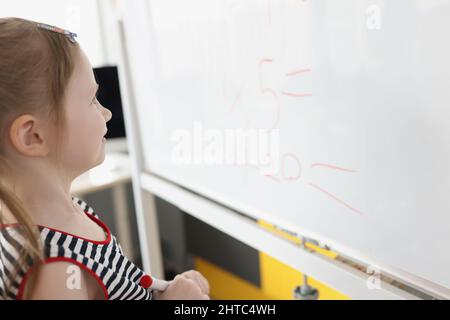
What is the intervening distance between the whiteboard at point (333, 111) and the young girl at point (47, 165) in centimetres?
30

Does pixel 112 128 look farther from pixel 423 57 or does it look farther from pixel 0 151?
pixel 423 57

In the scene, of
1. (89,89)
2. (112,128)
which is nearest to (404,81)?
(89,89)

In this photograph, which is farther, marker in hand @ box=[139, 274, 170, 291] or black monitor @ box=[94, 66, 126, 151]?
black monitor @ box=[94, 66, 126, 151]

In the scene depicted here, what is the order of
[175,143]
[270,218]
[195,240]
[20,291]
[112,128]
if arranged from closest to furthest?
[20,291], [270,218], [175,143], [112,128], [195,240]

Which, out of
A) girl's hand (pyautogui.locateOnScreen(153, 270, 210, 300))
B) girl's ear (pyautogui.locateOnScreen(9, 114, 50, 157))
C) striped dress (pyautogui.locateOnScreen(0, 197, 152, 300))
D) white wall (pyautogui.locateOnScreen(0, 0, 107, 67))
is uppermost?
white wall (pyautogui.locateOnScreen(0, 0, 107, 67))

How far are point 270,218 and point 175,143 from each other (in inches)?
12.8

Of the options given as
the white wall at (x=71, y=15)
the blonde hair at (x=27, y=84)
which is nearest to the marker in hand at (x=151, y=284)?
the blonde hair at (x=27, y=84)

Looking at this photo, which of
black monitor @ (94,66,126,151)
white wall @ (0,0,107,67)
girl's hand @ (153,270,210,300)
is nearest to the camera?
girl's hand @ (153,270,210,300)

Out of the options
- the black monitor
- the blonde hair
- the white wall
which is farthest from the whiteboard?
the white wall

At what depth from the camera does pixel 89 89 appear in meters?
0.57

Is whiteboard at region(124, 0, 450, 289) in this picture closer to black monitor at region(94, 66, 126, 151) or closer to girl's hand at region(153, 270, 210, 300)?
girl's hand at region(153, 270, 210, 300)

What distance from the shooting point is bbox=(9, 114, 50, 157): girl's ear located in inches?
20.2

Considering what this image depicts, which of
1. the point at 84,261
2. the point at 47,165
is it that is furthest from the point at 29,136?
the point at 84,261
